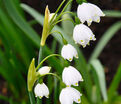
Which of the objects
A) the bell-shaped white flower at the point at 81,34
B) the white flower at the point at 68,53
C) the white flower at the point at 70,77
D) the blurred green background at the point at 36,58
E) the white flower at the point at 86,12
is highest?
the blurred green background at the point at 36,58

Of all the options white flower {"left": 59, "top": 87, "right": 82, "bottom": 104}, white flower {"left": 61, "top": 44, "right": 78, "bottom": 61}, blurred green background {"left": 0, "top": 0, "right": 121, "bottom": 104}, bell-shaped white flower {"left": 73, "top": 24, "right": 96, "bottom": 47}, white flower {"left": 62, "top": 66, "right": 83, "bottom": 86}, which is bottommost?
white flower {"left": 59, "top": 87, "right": 82, "bottom": 104}

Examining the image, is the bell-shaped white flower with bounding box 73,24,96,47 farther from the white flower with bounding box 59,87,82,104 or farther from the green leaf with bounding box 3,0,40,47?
the green leaf with bounding box 3,0,40,47

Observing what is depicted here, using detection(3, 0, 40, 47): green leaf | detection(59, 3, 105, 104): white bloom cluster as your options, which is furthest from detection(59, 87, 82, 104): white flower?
detection(3, 0, 40, 47): green leaf

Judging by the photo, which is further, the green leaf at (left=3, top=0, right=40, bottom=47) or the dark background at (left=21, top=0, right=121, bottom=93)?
the dark background at (left=21, top=0, right=121, bottom=93)

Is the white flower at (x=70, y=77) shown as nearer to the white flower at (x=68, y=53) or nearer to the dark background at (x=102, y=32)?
the white flower at (x=68, y=53)

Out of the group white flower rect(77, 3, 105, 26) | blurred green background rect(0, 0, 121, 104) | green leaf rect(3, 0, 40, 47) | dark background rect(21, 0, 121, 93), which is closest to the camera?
white flower rect(77, 3, 105, 26)

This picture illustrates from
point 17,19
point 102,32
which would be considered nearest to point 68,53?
point 17,19

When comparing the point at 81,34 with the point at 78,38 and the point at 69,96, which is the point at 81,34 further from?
the point at 69,96

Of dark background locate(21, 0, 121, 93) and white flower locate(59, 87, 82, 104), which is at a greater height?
dark background locate(21, 0, 121, 93)

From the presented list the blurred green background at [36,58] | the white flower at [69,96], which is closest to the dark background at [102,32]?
the blurred green background at [36,58]

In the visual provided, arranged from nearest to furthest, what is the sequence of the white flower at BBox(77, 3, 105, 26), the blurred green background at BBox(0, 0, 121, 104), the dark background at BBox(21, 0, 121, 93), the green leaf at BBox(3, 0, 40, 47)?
1. the white flower at BBox(77, 3, 105, 26)
2. the green leaf at BBox(3, 0, 40, 47)
3. the blurred green background at BBox(0, 0, 121, 104)
4. the dark background at BBox(21, 0, 121, 93)

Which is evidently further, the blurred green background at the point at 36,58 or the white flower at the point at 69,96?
the blurred green background at the point at 36,58
